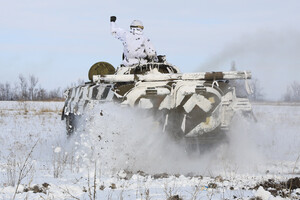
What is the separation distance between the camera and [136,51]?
24.8 ft

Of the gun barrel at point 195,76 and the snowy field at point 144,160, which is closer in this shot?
the snowy field at point 144,160

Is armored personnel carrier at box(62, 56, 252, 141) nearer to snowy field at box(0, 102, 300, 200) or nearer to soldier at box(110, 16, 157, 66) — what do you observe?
snowy field at box(0, 102, 300, 200)

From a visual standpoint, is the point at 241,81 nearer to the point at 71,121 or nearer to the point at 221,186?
the point at 221,186

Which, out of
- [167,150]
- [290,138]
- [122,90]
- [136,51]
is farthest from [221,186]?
[290,138]

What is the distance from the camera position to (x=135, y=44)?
7582 millimetres

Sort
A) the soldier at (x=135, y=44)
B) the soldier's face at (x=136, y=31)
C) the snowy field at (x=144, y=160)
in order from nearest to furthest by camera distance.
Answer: the snowy field at (x=144, y=160), the soldier at (x=135, y=44), the soldier's face at (x=136, y=31)

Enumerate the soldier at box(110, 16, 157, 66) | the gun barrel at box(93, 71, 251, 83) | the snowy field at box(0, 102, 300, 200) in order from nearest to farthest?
the snowy field at box(0, 102, 300, 200)
the gun barrel at box(93, 71, 251, 83)
the soldier at box(110, 16, 157, 66)

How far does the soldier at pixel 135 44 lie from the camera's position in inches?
298

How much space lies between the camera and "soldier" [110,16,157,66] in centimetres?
757

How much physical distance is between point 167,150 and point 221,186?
1.74m

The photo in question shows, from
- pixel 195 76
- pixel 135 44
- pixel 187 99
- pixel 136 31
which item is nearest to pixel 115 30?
pixel 136 31

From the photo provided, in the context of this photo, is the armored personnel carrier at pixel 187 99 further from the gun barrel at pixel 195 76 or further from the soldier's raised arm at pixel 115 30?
the soldier's raised arm at pixel 115 30

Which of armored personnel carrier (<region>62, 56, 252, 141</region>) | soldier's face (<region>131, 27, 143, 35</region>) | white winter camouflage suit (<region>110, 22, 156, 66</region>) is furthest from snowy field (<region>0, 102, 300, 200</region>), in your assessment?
soldier's face (<region>131, 27, 143, 35</region>)

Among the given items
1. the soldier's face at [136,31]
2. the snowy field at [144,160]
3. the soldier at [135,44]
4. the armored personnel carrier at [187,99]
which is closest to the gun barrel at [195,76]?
the armored personnel carrier at [187,99]
